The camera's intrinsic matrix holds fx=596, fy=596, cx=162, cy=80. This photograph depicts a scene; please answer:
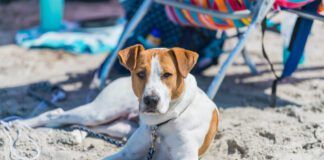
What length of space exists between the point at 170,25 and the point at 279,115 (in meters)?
1.40

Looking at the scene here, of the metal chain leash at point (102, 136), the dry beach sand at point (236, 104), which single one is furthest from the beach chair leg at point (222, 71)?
the metal chain leash at point (102, 136)

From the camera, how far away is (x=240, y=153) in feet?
11.6

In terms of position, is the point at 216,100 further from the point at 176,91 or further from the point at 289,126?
the point at 176,91

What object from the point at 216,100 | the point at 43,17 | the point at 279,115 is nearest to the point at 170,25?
the point at 216,100

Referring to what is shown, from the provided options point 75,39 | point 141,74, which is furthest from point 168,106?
point 75,39

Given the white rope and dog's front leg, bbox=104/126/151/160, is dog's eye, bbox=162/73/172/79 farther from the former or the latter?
the white rope

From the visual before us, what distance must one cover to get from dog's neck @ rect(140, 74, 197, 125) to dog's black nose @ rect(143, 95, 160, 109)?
0.54 ft

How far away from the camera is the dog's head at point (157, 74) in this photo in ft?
9.78

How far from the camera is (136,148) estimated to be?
3334 mm

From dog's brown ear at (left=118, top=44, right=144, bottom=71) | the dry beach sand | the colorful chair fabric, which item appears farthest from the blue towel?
dog's brown ear at (left=118, top=44, right=144, bottom=71)

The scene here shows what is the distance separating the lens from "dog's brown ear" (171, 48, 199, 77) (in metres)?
3.06

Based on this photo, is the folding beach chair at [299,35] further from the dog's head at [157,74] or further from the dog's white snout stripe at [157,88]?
the dog's white snout stripe at [157,88]

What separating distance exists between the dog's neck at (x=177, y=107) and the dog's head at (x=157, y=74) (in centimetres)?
4

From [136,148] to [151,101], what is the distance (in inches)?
18.5
